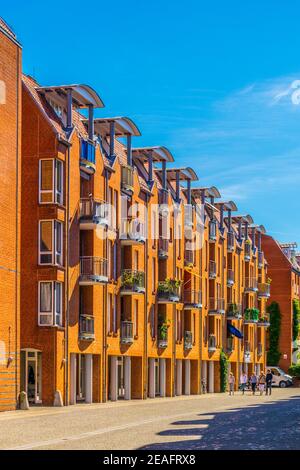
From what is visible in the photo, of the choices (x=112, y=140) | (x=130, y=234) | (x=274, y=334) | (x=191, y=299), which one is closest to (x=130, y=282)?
(x=130, y=234)

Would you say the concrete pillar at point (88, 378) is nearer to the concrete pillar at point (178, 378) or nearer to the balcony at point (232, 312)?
the concrete pillar at point (178, 378)

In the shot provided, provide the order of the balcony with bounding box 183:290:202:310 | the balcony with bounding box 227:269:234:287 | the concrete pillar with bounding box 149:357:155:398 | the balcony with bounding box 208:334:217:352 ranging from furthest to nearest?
the balcony with bounding box 227:269:234:287
the balcony with bounding box 208:334:217:352
the balcony with bounding box 183:290:202:310
the concrete pillar with bounding box 149:357:155:398

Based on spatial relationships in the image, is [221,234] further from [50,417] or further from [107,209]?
[50,417]

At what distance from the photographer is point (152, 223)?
58.6 metres

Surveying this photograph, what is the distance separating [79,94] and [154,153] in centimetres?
1378

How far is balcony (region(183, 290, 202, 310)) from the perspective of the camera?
217 feet

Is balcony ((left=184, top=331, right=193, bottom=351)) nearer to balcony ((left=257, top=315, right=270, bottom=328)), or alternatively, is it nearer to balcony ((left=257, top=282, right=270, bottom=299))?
balcony ((left=257, top=315, right=270, bottom=328))

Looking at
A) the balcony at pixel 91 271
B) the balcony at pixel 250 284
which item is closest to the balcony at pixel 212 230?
the balcony at pixel 250 284

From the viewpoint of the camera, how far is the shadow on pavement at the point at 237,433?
20.5 meters

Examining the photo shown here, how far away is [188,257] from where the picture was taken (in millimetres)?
66438

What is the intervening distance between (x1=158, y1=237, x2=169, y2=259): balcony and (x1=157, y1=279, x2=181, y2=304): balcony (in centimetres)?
166

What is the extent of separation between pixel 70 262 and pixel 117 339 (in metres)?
7.99

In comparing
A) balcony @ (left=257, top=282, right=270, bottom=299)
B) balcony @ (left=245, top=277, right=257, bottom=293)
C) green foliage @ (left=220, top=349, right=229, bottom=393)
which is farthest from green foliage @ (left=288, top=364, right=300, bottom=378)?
green foliage @ (left=220, top=349, right=229, bottom=393)

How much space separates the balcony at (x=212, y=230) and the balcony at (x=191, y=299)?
6.02 metres
